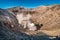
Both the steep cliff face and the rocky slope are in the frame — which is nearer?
the rocky slope

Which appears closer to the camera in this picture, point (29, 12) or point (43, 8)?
point (29, 12)

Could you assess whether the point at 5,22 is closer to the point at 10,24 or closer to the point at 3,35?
the point at 10,24

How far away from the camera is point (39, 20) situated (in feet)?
53.8

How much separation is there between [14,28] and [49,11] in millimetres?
9735

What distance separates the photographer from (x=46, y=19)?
1633 centimetres

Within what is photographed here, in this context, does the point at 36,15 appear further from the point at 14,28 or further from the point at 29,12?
the point at 14,28

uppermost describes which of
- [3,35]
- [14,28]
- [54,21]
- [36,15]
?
[36,15]

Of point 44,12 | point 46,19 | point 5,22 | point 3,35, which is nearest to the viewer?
point 3,35

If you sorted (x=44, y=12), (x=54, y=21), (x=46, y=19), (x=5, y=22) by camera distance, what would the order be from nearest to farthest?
(x=5, y=22) → (x=54, y=21) → (x=46, y=19) → (x=44, y=12)

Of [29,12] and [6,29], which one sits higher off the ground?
[29,12]

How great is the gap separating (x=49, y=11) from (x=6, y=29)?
413 inches

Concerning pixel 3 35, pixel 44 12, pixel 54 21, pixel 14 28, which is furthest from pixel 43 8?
pixel 3 35

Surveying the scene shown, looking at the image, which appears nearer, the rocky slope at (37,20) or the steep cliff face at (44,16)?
the rocky slope at (37,20)

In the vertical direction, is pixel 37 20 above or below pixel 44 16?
below
